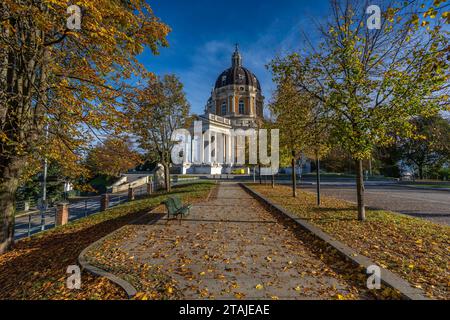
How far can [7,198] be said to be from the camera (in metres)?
6.02

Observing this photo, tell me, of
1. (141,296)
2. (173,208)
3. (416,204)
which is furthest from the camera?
(416,204)

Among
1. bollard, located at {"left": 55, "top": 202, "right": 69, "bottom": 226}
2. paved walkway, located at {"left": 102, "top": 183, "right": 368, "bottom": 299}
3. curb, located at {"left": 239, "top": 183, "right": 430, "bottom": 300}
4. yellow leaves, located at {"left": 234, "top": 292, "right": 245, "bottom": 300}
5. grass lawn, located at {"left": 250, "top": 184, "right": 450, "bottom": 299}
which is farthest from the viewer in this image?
bollard, located at {"left": 55, "top": 202, "right": 69, "bottom": 226}

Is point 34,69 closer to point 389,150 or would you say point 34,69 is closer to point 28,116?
point 28,116

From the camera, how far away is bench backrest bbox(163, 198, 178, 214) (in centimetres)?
719

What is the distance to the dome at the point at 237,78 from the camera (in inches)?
2554

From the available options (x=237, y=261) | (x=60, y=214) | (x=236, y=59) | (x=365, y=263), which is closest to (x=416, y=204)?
(x=365, y=263)

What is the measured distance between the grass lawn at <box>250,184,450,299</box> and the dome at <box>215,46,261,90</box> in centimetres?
6215

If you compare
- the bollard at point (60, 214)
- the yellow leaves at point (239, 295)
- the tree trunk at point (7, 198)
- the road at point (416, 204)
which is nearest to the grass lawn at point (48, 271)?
the tree trunk at point (7, 198)

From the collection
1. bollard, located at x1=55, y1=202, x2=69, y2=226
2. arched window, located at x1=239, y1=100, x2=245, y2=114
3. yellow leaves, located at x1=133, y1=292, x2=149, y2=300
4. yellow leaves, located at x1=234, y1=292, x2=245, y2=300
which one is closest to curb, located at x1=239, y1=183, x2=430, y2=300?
yellow leaves, located at x1=234, y1=292, x2=245, y2=300

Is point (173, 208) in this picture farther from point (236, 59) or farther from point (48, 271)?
point (236, 59)

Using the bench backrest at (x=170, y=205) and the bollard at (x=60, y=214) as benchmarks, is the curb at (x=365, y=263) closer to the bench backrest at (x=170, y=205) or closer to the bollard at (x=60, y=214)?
the bench backrest at (x=170, y=205)

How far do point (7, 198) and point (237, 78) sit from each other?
65084 millimetres

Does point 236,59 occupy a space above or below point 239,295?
above

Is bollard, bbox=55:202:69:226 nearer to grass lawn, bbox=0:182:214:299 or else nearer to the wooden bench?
grass lawn, bbox=0:182:214:299
